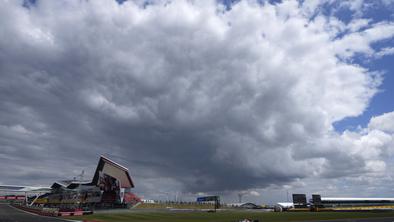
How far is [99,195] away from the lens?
166 metres

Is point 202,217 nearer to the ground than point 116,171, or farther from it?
nearer to the ground

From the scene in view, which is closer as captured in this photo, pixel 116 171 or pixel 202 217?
pixel 202 217

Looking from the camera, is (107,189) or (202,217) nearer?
(202,217)

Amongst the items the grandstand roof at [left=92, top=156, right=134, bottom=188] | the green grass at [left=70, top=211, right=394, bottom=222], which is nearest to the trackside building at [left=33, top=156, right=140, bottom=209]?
the grandstand roof at [left=92, top=156, right=134, bottom=188]

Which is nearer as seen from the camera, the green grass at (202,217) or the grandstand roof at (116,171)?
the green grass at (202,217)

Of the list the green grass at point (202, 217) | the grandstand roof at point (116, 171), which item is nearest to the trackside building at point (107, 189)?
the grandstand roof at point (116, 171)

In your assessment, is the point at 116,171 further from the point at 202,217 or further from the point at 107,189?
the point at 202,217

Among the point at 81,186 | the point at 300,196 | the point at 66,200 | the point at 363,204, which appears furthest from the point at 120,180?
the point at 363,204

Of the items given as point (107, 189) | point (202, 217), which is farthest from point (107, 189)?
point (202, 217)

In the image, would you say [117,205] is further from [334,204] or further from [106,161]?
[334,204]

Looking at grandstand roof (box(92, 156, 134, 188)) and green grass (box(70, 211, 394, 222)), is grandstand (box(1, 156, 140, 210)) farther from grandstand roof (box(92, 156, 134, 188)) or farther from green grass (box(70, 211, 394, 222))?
green grass (box(70, 211, 394, 222))

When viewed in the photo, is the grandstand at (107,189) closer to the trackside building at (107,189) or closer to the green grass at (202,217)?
the trackside building at (107,189)

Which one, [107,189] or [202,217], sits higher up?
[107,189]

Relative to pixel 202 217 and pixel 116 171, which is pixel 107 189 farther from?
pixel 202 217
